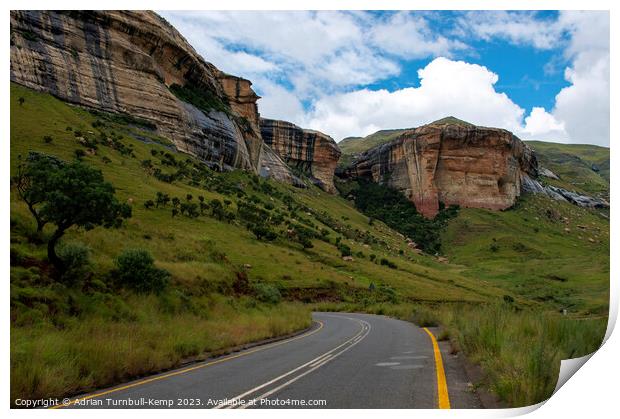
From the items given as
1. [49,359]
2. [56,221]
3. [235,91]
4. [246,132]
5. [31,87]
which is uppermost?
[235,91]

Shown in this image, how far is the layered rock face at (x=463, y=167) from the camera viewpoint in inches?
5202

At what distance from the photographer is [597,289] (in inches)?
Result: 2408

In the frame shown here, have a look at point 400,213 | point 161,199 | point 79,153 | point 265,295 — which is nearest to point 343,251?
point 161,199

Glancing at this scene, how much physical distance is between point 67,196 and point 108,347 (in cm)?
697

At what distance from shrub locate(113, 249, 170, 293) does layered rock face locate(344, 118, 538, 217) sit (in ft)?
403

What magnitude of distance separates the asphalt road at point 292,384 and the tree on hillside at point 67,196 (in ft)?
23.5

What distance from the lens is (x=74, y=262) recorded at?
622 inches

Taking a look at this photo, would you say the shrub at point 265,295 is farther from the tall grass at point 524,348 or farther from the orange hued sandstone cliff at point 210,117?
the orange hued sandstone cliff at point 210,117

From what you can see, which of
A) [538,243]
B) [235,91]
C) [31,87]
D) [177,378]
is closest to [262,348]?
[177,378]

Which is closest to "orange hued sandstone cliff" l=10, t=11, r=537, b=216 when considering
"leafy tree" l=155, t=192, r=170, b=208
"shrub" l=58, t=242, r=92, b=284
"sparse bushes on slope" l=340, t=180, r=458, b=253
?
"sparse bushes on slope" l=340, t=180, r=458, b=253

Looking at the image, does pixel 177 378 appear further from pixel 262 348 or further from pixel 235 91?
pixel 235 91

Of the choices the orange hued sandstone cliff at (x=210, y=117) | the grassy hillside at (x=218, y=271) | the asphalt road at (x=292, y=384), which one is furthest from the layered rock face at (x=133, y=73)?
the asphalt road at (x=292, y=384)

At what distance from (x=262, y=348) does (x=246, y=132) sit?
111209 millimetres

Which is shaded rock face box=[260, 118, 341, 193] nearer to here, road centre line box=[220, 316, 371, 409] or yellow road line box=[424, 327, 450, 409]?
road centre line box=[220, 316, 371, 409]
